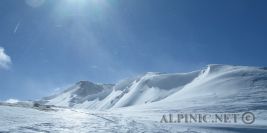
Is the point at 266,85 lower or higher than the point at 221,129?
higher

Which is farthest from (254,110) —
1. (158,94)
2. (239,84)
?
(158,94)

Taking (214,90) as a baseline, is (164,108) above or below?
below

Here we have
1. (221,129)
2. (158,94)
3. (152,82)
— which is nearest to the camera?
(221,129)

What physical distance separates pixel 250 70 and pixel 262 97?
1368 inches

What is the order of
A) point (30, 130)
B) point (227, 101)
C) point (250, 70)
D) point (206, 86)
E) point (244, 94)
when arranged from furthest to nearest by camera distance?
point (250, 70) < point (206, 86) < point (244, 94) < point (227, 101) < point (30, 130)

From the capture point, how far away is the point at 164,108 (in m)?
53.5

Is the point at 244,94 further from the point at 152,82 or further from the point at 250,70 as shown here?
the point at 152,82

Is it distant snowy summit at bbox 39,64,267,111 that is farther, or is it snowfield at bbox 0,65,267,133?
distant snowy summit at bbox 39,64,267,111

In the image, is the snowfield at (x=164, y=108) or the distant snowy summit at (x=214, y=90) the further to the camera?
the distant snowy summit at (x=214, y=90)

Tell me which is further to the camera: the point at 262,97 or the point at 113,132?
the point at 262,97

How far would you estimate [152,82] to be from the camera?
557ft

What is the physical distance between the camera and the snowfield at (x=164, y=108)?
2272cm

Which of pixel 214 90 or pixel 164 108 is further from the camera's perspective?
pixel 214 90

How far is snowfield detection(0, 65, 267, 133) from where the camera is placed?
22719 millimetres
